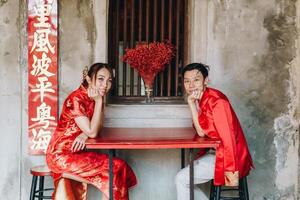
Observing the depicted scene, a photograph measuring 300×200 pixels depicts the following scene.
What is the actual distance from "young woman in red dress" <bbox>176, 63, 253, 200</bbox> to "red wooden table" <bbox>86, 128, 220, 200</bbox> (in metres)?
0.10

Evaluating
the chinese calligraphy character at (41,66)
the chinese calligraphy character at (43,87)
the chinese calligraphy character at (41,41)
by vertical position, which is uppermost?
the chinese calligraphy character at (41,41)

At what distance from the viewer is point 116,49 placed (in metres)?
5.83

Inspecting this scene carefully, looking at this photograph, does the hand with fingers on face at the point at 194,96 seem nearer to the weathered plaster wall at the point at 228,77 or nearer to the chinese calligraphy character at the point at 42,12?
the weathered plaster wall at the point at 228,77

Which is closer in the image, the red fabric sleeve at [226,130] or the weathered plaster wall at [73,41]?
the red fabric sleeve at [226,130]

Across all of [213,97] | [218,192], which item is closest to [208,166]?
[218,192]

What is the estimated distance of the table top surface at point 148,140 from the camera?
439 centimetres

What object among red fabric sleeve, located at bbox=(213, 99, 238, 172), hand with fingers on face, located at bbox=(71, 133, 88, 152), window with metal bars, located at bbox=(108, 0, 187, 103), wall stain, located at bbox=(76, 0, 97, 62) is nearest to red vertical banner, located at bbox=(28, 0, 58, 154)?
wall stain, located at bbox=(76, 0, 97, 62)

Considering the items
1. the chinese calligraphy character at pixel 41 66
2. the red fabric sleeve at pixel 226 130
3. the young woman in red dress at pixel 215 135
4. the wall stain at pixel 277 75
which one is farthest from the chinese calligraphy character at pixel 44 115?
the wall stain at pixel 277 75

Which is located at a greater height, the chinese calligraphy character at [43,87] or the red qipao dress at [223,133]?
the chinese calligraphy character at [43,87]

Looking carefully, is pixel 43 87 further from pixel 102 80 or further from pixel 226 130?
pixel 226 130

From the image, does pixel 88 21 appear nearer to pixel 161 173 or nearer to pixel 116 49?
pixel 116 49

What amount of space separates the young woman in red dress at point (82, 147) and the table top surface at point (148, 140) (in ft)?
0.61

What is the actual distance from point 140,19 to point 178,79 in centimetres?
72

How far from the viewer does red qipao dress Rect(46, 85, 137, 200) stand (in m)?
4.74
